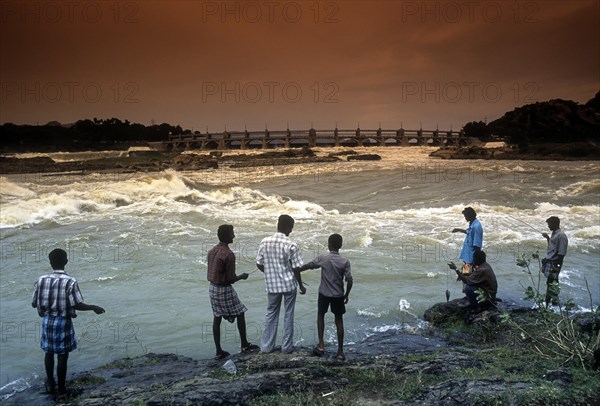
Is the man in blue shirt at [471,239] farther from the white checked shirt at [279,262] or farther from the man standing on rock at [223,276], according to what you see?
the man standing on rock at [223,276]

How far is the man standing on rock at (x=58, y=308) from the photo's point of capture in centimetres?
507

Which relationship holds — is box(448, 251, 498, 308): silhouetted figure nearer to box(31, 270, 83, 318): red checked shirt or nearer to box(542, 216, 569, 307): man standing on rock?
box(542, 216, 569, 307): man standing on rock

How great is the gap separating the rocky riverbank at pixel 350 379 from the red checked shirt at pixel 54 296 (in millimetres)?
861

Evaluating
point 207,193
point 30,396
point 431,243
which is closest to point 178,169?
point 207,193

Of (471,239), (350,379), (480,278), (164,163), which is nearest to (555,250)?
(471,239)

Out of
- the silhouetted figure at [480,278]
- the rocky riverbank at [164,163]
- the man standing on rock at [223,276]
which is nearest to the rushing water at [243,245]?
the silhouetted figure at [480,278]

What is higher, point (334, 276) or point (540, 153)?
point (540, 153)

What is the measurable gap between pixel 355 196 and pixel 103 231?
12173 mm

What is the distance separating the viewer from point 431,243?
44.5 feet

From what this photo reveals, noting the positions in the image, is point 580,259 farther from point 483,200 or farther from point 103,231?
point 103,231

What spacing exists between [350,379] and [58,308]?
2.84 meters

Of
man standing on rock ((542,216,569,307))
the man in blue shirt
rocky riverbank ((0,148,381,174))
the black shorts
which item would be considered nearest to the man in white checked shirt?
the black shorts

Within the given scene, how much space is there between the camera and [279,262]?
5.48 metres

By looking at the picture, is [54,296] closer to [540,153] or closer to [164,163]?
[164,163]
